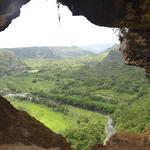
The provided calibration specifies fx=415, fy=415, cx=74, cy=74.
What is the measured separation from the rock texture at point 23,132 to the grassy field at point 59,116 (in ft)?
316

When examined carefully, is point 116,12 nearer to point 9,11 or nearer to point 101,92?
point 9,11

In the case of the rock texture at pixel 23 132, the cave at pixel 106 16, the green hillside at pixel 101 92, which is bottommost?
the green hillside at pixel 101 92

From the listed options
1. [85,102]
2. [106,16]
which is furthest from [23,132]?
[85,102]

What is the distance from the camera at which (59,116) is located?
13062 centimetres

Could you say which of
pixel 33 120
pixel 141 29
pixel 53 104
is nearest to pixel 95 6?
pixel 141 29

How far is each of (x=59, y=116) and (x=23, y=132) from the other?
368 feet

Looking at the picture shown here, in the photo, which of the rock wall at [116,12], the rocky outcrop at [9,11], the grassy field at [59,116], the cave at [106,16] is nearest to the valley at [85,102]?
the grassy field at [59,116]

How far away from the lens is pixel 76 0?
19.7 m

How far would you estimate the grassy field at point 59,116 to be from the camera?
395 feet

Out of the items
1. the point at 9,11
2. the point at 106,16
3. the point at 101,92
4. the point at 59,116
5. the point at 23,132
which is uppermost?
the point at 9,11

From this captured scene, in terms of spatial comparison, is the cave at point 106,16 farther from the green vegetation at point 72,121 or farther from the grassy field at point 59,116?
the grassy field at point 59,116

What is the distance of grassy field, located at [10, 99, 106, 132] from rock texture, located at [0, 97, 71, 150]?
96399 mm

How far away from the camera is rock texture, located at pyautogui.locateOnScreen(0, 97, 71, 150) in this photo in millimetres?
18016

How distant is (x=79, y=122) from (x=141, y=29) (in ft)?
341
